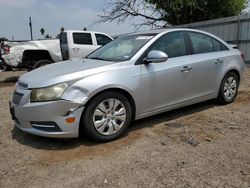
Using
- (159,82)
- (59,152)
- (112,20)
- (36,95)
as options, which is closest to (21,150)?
(59,152)

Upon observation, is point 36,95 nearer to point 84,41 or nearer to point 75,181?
point 75,181

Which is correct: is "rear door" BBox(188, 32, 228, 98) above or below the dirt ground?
above

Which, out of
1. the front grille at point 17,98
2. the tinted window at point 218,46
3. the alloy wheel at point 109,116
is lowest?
the alloy wheel at point 109,116

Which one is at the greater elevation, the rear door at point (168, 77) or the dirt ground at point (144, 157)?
the rear door at point (168, 77)

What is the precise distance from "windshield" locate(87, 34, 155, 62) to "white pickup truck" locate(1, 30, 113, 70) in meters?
5.29

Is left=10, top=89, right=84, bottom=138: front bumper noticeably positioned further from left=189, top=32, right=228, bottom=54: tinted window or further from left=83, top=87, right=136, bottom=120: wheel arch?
left=189, top=32, right=228, bottom=54: tinted window

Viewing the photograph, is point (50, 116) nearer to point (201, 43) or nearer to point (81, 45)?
point (201, 43)

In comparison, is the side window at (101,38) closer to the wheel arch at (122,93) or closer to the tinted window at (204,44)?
the tinted window at (204,44)

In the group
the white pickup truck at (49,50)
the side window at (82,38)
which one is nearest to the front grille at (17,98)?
the white pickup truck at (49,50)

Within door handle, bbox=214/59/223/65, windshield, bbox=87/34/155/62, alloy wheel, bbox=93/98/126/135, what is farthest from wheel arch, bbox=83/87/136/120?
door handle, bbox=214/59/223/65

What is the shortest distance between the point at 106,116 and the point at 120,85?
0.45 m

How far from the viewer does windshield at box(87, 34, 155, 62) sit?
430 centimetres

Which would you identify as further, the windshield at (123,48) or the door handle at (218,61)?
the door handle at (218,61)

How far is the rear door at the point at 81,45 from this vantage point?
10.1 m
